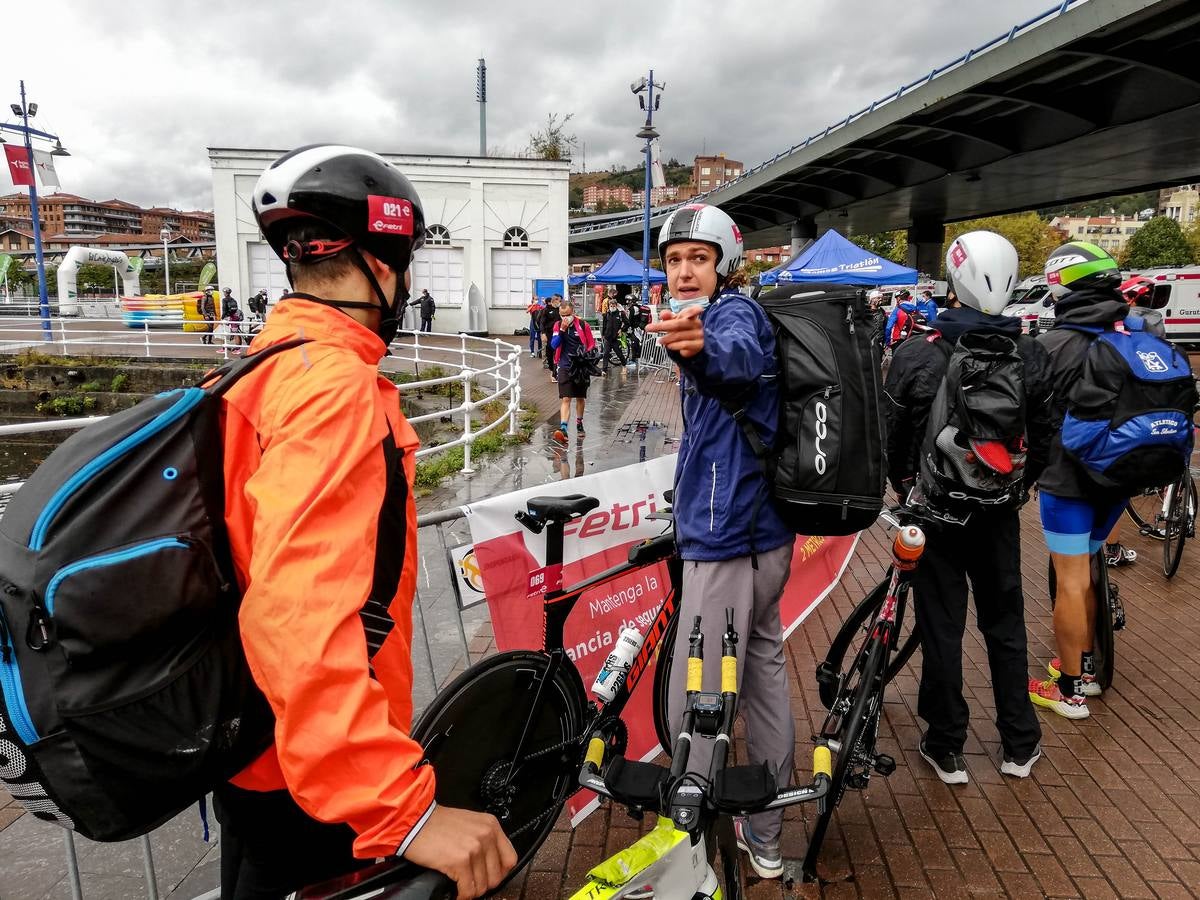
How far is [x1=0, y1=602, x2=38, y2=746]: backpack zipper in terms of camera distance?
1.10 metres

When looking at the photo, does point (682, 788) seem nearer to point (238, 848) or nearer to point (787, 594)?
point (238, 848)

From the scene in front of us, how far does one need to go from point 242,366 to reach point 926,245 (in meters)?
41.1

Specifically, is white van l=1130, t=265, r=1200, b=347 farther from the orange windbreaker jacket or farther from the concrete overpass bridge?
the orange windbreaker jacket

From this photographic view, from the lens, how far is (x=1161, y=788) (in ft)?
10.6

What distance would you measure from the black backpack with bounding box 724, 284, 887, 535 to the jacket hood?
92 centimetres

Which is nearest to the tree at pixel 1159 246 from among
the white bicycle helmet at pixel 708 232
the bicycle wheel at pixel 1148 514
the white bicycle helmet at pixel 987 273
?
the bicycle wheel at pixel 1148 514

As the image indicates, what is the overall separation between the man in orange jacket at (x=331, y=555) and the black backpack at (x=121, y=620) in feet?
0.25

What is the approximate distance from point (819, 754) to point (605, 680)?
1.09 metres

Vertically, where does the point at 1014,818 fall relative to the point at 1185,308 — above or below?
below

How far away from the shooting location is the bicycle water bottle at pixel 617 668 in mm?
2635

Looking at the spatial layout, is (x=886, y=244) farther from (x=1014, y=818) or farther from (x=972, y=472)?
(x=1014, y=818)

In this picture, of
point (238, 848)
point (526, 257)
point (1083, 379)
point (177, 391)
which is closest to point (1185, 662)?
point (1083, 379)

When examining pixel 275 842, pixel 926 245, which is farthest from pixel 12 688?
pixel 926 245

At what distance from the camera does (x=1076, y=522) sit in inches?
149
